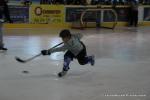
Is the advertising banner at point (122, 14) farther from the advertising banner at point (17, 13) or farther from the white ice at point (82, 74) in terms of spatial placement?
the white ice at point (82, 74)

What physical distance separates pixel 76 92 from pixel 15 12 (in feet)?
37.5

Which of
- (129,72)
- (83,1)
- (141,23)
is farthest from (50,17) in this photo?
(129,72)

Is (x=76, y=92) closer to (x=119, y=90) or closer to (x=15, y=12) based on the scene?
(x=119, y=90)

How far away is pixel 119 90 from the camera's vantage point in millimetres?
6797

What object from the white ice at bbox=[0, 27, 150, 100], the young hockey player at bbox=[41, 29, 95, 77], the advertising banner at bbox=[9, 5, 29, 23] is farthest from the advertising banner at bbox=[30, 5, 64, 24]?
the young hockey player at bbox=[41, 29, 95, 77]

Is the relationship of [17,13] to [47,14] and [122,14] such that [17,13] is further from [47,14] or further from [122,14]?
[122,14]

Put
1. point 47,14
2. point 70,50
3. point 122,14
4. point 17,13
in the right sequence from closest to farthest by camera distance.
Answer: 1. point 70,50
2. point 17,13
3. point 47,14
4. point 122,14

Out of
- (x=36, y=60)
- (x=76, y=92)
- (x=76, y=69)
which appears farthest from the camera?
(x=36, y=60)

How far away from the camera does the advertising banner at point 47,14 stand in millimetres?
17875

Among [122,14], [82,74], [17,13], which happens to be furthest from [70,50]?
[122,14]

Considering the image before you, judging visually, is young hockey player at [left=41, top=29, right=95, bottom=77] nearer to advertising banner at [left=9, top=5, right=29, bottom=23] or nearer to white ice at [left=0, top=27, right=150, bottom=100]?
white ice at [left=0, top=27, right=150, bottom=100]

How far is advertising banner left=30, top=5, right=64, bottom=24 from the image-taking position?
58.6 feet

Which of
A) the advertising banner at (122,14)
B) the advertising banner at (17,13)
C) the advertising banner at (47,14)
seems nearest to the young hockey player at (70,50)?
the advertising banner at (17,13)

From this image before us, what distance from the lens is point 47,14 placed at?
18000mm
